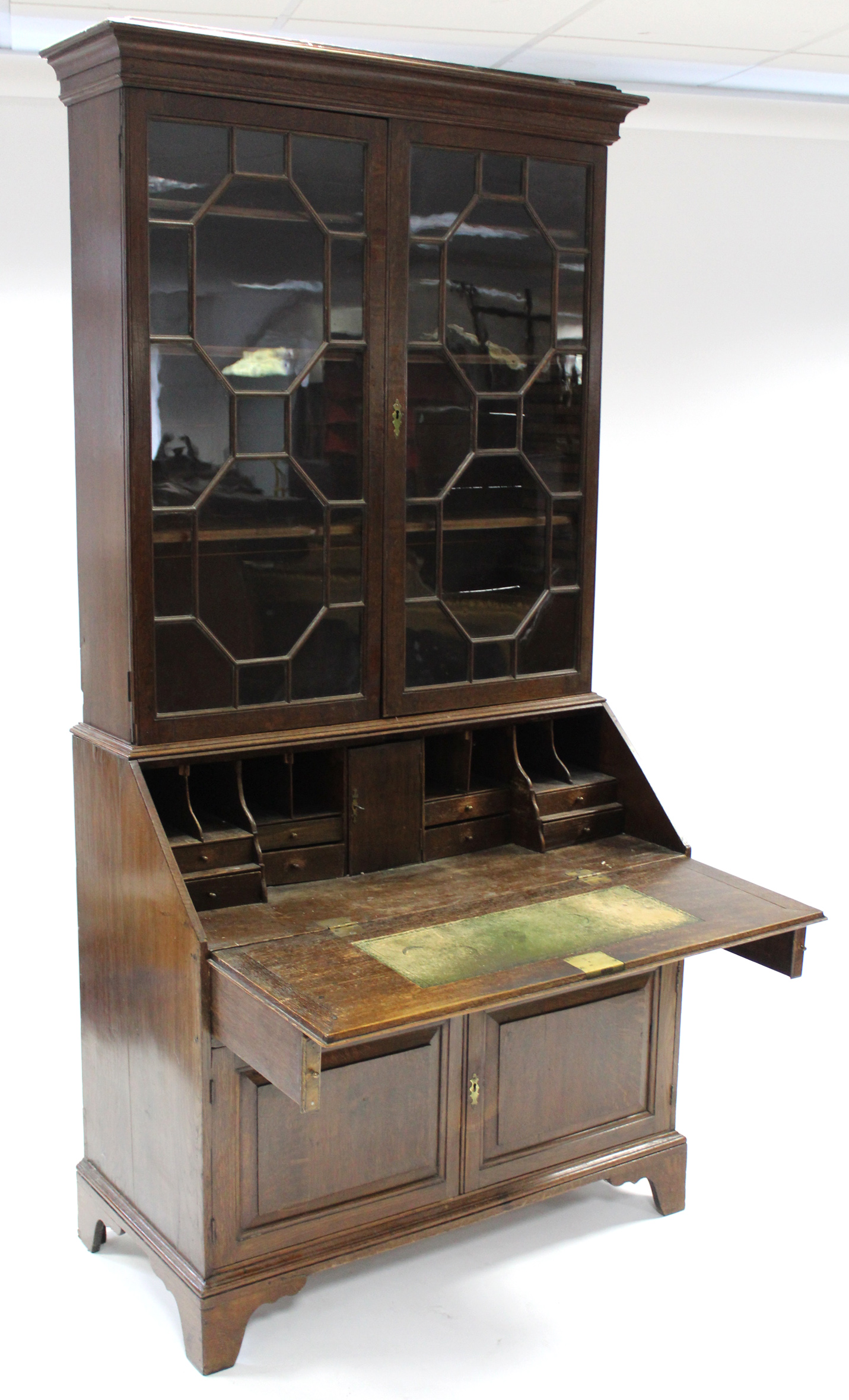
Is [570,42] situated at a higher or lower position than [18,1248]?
higher

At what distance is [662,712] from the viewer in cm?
501

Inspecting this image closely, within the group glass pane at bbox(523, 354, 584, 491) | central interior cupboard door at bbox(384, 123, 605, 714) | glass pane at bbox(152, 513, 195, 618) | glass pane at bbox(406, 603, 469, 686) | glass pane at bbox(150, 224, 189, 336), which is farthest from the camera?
glass pane at bbox(523, 354, 584, 491)

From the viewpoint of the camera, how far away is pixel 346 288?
3.11 metres

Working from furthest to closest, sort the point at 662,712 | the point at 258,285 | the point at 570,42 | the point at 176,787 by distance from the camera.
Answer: the point at 662,712, the point at 570,42, the point at 176,787, the point at 258,285

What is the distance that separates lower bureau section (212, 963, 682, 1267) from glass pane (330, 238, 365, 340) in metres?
1.44

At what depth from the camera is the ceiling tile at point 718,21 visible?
3.68 metres

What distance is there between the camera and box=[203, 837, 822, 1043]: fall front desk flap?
277 centimetres

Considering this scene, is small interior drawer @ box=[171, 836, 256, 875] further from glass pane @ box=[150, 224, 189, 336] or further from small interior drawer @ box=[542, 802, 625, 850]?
glass pane @ box=[150, 224, 189, 336]

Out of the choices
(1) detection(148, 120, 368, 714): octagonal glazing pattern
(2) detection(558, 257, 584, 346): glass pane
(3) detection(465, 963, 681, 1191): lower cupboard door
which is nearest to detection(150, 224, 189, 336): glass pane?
(1) detection(148, 120, 368, 714): octagonal glazing pattern

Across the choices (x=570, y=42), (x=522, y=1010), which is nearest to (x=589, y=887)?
(x=522, y=1010)

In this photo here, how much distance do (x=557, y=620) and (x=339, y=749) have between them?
2.07ft

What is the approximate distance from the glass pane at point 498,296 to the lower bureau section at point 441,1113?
1395mm

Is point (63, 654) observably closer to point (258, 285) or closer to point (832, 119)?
point (258, 285)

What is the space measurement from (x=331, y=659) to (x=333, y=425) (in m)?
0.49
